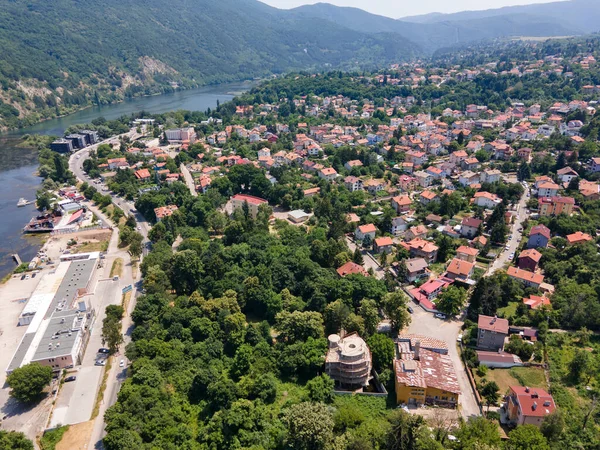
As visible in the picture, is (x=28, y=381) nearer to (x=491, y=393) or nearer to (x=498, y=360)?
(x=491, y=393)

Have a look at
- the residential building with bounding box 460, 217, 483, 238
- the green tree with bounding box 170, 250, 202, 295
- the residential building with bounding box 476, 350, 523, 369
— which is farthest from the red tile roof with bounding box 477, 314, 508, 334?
the green tree with bounding box 170, 250, 202, 295

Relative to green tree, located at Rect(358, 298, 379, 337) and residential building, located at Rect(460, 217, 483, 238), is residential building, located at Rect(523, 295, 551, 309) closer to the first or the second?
residential building, located at Rect(460, 217, 483, 238)

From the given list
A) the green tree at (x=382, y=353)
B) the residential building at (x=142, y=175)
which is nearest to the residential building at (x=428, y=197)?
the green tree at (x=382, y=353)

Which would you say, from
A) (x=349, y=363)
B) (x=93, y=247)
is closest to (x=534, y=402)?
(x=349, y=363)

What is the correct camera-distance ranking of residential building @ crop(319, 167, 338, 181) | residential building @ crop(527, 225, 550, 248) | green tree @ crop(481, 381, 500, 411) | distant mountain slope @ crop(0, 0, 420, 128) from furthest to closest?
distant mountain slope @ crop(0, 0, 420, 128), residential building @ crop(319, 167, 338, 181), residential building @ crop(527, 225, 550, 248), green tree @ crop(481, 381, 500, 411)

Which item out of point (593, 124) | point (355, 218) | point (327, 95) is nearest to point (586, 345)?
point (355, 218)

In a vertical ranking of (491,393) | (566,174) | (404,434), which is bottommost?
(566,174)
